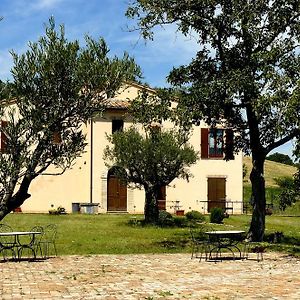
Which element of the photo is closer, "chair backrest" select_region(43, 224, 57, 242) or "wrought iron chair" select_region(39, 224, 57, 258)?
Answer: "wrought iron chair" select_region(39, 224, 57, 258)

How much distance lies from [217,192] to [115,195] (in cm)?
647

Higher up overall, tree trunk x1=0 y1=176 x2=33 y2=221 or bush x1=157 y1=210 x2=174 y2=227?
tree trunk x1=0 y1=176 x2=33 y2=221

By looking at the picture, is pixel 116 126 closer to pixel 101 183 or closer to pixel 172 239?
pixel 101 183

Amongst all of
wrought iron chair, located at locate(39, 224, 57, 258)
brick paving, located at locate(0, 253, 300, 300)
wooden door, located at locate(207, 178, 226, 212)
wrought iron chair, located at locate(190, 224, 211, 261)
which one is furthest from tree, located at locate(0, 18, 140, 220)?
wooden door, located at locate(207, 178, 226, 212)

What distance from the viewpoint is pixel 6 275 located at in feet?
39.6

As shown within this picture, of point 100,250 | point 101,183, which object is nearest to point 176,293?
point 100,250


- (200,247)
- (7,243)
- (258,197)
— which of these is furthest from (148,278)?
(258,197)

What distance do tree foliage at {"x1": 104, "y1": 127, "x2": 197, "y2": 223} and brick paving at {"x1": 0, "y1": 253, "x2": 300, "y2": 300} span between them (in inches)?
384

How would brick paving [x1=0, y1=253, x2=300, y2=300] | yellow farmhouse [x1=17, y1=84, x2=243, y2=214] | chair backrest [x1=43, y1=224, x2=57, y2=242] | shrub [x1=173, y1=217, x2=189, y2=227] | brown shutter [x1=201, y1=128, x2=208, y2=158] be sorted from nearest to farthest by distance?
brick paving [x1=0, y1=253, x2=300, y2=300] → chair backrest [x1=43, y1=224, x2=57, y2=242] → shrub [x1=173, y1=217, x2=189, y2=227] → yellow farmhouse [x1=17, y1=84, x2=243, y2=214] → brown shutter [x1=201, y1=128, x2=208, y2=158]

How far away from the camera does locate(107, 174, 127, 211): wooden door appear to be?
3488cm

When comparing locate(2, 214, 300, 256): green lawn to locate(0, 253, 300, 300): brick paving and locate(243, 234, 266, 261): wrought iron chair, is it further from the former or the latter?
locate(0, 253, 300, 300): brick paving

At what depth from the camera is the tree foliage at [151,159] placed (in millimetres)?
25266

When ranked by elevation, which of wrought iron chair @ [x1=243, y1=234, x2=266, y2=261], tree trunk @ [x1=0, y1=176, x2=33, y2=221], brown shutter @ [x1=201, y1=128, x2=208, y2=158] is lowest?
wrought iron chair @ [x1=243, y1=234, x2=266, y2=261]

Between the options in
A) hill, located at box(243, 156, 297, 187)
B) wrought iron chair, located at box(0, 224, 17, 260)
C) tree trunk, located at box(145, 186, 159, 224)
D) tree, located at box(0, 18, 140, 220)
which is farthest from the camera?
hill, located at box(243, 156, 297, 187)
